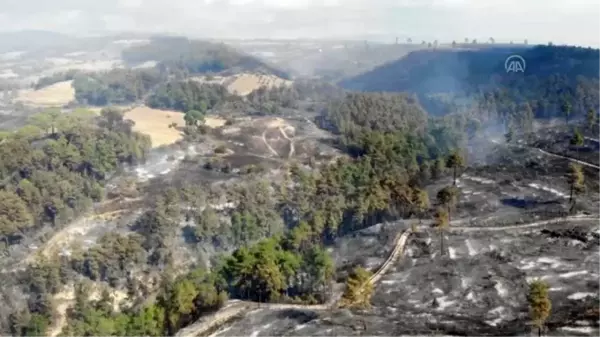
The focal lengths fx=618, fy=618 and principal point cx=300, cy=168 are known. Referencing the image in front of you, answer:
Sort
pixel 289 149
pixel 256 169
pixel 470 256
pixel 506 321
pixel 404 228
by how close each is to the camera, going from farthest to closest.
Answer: pixel 289 149
pixel 256 169
pixel 404 228
pixel 470 256
pixel 506 321

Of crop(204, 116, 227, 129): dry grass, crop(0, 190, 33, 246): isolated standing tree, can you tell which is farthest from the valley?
crop(204, 116, 227, 129): dry grass

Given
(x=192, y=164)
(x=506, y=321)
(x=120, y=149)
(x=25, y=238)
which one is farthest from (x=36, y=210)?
(x=506, y=321)

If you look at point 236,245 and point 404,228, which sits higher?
point 404,228

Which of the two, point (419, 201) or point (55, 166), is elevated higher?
point (419, 201)

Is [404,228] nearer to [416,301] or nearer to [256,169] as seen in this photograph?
[416,301]

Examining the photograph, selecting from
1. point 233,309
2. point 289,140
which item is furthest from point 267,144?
point 233,309

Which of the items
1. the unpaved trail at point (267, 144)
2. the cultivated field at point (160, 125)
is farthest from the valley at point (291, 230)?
the cultivated field at point (160, 125)

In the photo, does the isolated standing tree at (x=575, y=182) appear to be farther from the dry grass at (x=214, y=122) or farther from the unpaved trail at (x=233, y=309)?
the dry grass at (x=214, y=122)

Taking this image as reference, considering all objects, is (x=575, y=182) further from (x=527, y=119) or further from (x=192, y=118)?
(x=192, y=118)
